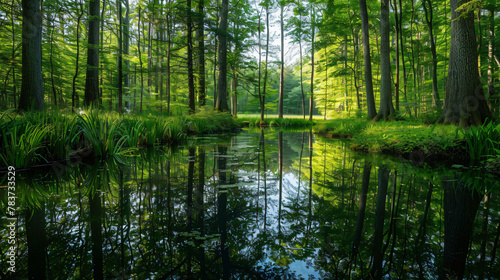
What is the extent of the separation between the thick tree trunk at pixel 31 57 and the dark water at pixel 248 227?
381 centimetres

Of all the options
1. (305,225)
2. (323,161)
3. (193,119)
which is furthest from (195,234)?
(193,119)

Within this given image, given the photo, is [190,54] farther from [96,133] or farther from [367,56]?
[96,133]

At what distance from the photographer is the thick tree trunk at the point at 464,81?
4.77 m

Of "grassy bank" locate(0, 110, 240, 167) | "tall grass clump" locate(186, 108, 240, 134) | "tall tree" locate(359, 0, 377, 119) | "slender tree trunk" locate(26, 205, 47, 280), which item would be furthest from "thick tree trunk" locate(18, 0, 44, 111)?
"tall tree" locate(359, 0, 377, 119)

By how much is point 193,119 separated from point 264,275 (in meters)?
8.44

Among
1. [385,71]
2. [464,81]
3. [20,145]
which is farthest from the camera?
[385,71]

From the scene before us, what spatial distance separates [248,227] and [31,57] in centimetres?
650

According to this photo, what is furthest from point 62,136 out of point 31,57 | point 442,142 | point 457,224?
point 442,142

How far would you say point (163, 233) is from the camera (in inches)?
55.4

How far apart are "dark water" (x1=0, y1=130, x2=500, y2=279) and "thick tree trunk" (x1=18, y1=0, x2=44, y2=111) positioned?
3.81 metres

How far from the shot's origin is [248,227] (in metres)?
1.57

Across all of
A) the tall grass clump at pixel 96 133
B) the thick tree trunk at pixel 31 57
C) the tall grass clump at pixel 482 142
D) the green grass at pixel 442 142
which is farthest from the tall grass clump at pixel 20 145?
the tall grass clump at pixel 482 142

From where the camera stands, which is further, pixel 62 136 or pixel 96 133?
pixel 96 133

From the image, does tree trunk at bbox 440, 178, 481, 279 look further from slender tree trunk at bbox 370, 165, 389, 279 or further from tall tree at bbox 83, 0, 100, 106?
tall tree at bbox 83, 0, 100, 106
